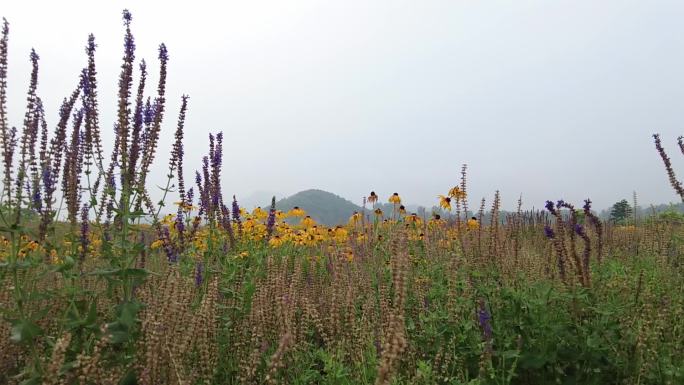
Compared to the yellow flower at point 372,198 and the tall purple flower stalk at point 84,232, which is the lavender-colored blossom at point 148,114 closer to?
the tall purple flower stalk at point 84,232

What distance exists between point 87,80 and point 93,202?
0.85 metres

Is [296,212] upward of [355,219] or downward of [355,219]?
upward

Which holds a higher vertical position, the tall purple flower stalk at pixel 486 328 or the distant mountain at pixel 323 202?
the distant mountain at pixel 323 202

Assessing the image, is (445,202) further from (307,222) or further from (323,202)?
(323,202)

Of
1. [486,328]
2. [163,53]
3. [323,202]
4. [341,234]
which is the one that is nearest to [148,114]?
[163,53]

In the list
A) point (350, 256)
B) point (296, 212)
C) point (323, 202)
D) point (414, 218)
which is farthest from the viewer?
point (323, 202)

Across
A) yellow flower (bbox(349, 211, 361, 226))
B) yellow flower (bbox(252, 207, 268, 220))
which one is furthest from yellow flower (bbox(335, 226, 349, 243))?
yellow flower (bbox(252, 207, 268, 220))

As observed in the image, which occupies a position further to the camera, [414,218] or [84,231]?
[414,218]

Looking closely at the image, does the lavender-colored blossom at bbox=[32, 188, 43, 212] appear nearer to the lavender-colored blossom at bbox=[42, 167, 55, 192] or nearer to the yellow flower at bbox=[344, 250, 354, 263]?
the lavender-colored blossom at bbox=[42, 167, 55, 192]

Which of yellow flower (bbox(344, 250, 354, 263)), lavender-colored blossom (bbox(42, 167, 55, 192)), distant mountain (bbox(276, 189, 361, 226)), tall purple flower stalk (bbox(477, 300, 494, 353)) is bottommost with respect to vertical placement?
tall purple flower stalk (bbox(477, 300, 494, 353))

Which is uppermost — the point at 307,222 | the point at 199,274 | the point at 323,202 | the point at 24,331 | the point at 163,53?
the point at 323,202

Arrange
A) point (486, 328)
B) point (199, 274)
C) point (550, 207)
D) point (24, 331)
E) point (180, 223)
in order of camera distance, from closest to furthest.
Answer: point (24, 331)
point (486, 328)
point (550, 207)
point (199, 274)
point (180, 223)

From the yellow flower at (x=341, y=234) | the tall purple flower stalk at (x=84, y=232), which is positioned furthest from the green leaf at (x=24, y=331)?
the yellow flower at (x=341, y=234)

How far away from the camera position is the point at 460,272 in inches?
135
